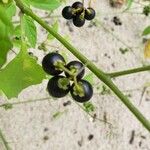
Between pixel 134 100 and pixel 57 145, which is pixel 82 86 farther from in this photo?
pixel 134 100

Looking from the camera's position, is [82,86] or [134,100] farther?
[134,100]

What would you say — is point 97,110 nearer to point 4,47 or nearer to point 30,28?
point 30,28

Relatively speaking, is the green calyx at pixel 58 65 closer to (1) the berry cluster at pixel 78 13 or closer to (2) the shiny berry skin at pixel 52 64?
(2) the shiny berry skin at pixel 52 64

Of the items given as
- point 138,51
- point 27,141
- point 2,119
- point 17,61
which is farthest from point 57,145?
point 17,61

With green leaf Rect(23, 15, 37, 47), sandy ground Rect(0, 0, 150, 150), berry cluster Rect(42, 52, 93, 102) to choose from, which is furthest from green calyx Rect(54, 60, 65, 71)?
sandy ground Rect(0, 0, 150, 150)

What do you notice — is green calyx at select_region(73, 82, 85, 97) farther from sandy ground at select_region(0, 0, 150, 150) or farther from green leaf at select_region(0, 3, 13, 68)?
sandy ground at select_region(0, 0, 150, 150)

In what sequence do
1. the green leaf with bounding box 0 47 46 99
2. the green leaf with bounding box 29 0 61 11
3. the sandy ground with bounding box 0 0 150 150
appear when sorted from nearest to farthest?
the green leaf with bounding box 0 47 46 99
the green leaf with bounding box 29 0 61 11
the sandy ground with bounding box 0 0 150 150
